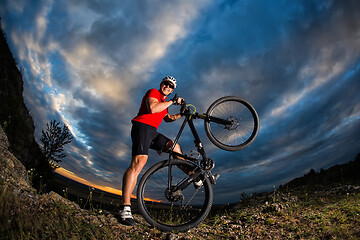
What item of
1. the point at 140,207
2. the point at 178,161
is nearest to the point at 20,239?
the point at 140,207

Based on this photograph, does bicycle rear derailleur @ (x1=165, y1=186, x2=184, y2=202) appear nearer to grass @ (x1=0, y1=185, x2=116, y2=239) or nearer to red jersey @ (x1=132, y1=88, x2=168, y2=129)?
grass @ (x1=0, y1=185, x2=116, y2=239)

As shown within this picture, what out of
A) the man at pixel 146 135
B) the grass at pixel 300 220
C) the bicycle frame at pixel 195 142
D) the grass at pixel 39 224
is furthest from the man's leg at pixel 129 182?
the grass at pixel 300 220

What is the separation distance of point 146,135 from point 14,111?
45.6ft

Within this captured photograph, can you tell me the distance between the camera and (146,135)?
391 centimetres

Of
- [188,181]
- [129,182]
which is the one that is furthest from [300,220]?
[129,182]

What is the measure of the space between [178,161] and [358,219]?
402 centimetres

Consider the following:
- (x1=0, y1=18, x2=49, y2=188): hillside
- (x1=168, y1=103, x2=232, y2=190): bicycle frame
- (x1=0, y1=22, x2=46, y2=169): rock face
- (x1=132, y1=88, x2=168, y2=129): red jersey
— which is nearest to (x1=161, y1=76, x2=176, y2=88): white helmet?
(x1=132, y1=88, x2=168, y2=129): red jersey

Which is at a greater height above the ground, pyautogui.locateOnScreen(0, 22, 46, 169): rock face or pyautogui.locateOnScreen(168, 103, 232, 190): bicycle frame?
pyautogui.locateOnScreen(0, 22, 46, 169): rock face

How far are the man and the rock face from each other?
11.8m

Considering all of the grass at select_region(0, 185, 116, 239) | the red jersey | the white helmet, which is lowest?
the grass at select_region(0, 185, 116, 239)

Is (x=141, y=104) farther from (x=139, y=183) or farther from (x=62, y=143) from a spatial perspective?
(x=62, y=143)

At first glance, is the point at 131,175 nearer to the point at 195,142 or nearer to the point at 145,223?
the point at 145,223

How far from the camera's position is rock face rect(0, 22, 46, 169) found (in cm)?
1242

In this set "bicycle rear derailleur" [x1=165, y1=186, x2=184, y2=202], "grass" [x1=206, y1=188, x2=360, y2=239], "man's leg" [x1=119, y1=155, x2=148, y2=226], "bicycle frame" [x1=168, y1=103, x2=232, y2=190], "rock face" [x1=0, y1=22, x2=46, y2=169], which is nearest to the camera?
"man's leg" [x1=119, y1=155, x2=148, y2=226]
